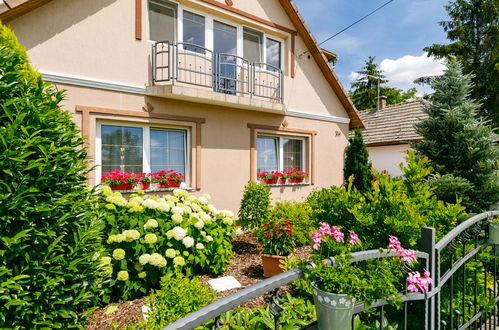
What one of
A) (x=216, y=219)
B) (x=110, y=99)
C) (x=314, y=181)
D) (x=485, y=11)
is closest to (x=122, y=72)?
(x=110, y=99)

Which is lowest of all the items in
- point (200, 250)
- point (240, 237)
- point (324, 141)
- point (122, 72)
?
point (240, 237)

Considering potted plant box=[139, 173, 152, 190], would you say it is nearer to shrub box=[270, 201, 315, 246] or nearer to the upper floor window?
shrub box=[270, 201, 315, 246]

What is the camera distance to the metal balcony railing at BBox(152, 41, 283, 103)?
20.7ft

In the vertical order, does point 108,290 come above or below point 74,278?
below

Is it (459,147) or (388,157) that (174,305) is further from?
(388,157)

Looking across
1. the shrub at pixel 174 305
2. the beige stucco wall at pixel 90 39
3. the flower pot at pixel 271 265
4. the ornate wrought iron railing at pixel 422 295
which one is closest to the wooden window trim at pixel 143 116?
the beige stucco wall at pixel 90 39

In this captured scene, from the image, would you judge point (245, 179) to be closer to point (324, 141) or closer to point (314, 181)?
point (314, 181)

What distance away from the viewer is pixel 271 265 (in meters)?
4.24

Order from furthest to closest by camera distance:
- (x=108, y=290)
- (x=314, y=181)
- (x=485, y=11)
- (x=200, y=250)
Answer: (x=485, y=11) → (x=314, y=181) → (x=200, y=250) → (x=108, y=290)

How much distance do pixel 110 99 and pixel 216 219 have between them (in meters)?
3.57

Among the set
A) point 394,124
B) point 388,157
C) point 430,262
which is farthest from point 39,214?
point 394,124

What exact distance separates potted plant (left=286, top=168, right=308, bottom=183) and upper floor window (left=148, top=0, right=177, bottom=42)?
4921mm

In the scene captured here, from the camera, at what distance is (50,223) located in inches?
79.9

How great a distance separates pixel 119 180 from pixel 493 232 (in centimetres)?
617
